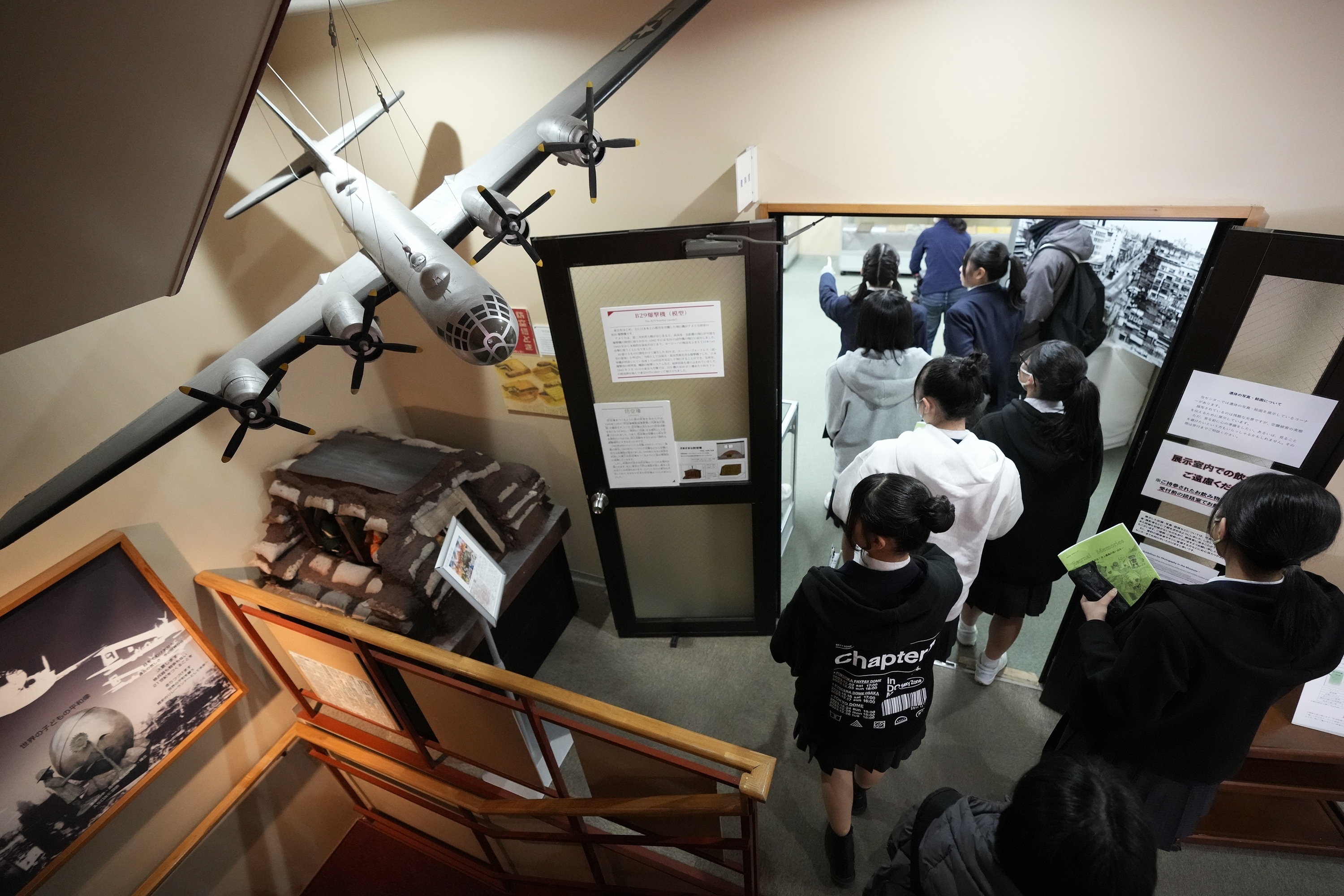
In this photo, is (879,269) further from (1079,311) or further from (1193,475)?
(1193,475)

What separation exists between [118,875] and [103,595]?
1.14 metres

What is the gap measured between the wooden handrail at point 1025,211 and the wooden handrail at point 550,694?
69.9 inches

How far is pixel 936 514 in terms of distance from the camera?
1.70 meters

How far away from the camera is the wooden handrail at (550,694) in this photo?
5.33 feet

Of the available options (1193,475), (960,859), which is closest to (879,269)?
(1193,475)

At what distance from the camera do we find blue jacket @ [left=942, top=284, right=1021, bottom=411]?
3334 mm

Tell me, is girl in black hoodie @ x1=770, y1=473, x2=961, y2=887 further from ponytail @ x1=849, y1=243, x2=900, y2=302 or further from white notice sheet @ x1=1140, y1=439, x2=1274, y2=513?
ponytail @ x1=849, y1=243, x2=900, y2=302

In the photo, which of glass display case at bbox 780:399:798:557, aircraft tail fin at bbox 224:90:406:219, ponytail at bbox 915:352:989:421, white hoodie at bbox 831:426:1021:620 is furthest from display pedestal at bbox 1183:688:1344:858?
aircraft tail fin at bbox 224:90:406:219

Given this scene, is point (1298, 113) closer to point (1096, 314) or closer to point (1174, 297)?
point (1174, 297)

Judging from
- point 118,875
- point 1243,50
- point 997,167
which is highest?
point 1243,50

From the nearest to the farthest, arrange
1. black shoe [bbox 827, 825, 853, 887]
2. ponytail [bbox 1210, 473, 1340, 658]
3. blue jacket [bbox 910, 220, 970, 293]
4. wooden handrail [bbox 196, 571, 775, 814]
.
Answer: ponytail [bbox 1210, 473, 1340, 658]
wooden handrail [bbox 196, 571, 775, 814]
black shoe [bbox 827, 825, 853, 887]
blue jacket [bbox 910, 220, 970, 293]

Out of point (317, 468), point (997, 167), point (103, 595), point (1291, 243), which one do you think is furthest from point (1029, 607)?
point (103, 595)

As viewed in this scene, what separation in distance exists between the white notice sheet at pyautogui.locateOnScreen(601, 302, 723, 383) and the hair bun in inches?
45.3

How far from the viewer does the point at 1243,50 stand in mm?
1717
